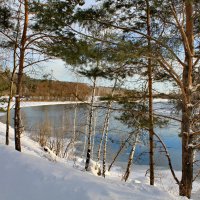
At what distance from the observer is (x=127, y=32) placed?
7410 millimetres

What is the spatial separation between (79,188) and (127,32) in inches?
183

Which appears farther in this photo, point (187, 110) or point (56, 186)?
point (187, 110)

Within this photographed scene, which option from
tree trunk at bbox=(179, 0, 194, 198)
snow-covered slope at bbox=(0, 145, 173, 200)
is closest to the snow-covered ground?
snow-covered slope at bbox=(0, 145, 173, 200)

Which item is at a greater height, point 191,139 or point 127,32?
point 127,32

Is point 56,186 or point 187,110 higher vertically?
point 187,110

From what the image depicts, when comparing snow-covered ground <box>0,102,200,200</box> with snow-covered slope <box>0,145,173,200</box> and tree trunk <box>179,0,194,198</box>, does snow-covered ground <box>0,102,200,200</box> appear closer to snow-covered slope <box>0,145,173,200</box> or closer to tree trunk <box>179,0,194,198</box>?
snow-covered slope <box>0,145,173,200</box>

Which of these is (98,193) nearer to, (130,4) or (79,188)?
(79,188)

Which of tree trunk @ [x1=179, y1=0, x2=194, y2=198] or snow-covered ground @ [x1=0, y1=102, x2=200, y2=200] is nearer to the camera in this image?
snow-covered ground @ [x1=0, y1=102, x2=200, y2=200]

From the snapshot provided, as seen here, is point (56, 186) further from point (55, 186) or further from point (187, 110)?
point (187, 110)

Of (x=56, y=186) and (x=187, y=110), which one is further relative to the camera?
(x=187, y=110)

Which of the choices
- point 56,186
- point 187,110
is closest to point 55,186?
point 56,186

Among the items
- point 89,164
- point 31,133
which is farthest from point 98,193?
point 31,133

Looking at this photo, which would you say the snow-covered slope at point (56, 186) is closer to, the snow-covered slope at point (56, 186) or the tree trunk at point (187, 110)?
the snow-covered slope at point (56, 186)

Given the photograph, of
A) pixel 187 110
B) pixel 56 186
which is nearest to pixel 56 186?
pixel 56 186
